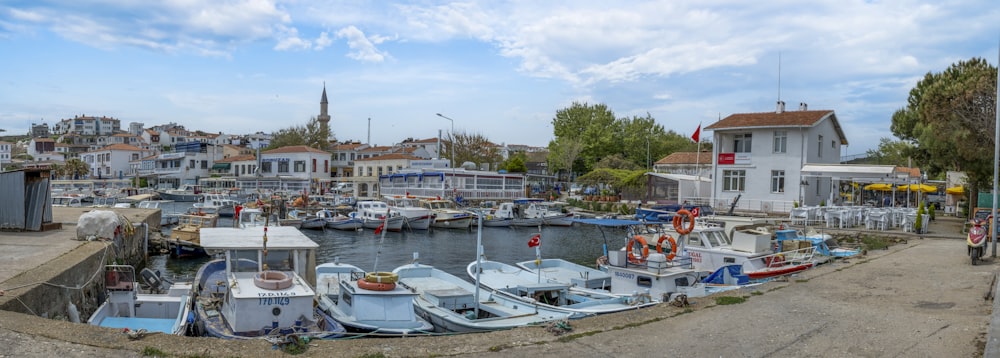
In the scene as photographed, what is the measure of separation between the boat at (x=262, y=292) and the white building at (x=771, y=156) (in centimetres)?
3277

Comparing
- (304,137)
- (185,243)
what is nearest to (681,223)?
(185,243)

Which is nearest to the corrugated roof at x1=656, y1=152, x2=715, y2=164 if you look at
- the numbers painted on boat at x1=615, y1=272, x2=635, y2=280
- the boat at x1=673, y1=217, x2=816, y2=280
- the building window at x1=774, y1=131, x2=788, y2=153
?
the building window at x1=774, y1=131, x2=788, y2=153

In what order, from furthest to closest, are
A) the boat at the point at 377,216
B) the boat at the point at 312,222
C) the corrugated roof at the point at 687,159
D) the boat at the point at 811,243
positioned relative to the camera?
1. the corrugated roof at the point at 687,159
2. the boat at the point at 312,222
3. the boat at the point at 377,216
4. the boat at the point at 811,243

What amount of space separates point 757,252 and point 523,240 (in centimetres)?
1938

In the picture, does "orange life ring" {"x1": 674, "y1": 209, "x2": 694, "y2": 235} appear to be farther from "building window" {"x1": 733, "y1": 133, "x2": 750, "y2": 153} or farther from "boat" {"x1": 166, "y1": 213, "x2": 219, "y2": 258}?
"building window" {"x1": 733, "y1": 133, "x2": 750, "y2": 153}

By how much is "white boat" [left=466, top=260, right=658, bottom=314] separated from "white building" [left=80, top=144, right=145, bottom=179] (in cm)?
9469

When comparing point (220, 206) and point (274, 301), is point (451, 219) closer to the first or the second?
point (220, 206)

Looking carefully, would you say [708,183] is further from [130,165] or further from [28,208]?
[130,165]

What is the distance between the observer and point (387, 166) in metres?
74.0

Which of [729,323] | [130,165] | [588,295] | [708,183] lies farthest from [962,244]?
[130,165]

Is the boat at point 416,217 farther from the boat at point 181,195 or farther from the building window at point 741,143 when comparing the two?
the boat at point 181,195

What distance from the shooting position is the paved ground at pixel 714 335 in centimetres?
788

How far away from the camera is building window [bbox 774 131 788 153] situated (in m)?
38.5

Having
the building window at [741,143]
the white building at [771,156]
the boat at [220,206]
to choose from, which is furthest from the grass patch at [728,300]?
the boat at [220,206]
